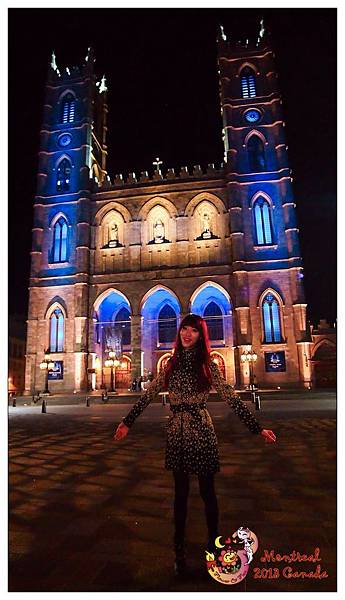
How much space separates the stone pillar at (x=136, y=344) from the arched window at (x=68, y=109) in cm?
2114

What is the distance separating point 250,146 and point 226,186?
180 inches

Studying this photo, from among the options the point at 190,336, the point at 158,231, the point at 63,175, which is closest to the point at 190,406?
the point at 190,336

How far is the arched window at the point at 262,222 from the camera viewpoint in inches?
1174

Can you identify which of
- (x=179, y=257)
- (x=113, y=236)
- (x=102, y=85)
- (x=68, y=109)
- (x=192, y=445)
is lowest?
(x=192, y=445)

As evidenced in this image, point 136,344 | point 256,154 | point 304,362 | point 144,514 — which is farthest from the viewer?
point 256,154

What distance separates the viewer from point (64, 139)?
3606 centimetres

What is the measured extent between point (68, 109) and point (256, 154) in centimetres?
1925

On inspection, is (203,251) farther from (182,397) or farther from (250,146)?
(182,397)

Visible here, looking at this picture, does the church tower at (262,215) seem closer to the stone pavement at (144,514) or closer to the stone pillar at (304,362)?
the stone pillar at (304,362)

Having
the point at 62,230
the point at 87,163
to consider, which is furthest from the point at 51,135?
the point at 62,230

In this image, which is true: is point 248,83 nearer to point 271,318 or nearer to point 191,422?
point 271,318

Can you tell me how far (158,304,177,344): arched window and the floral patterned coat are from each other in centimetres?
2838

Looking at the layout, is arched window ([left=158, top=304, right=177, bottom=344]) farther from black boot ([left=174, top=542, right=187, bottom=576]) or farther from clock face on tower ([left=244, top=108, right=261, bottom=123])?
black boot ([left=174, top=542, right=187, bottom=576])

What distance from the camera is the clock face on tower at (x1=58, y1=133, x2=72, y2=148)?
117ft
